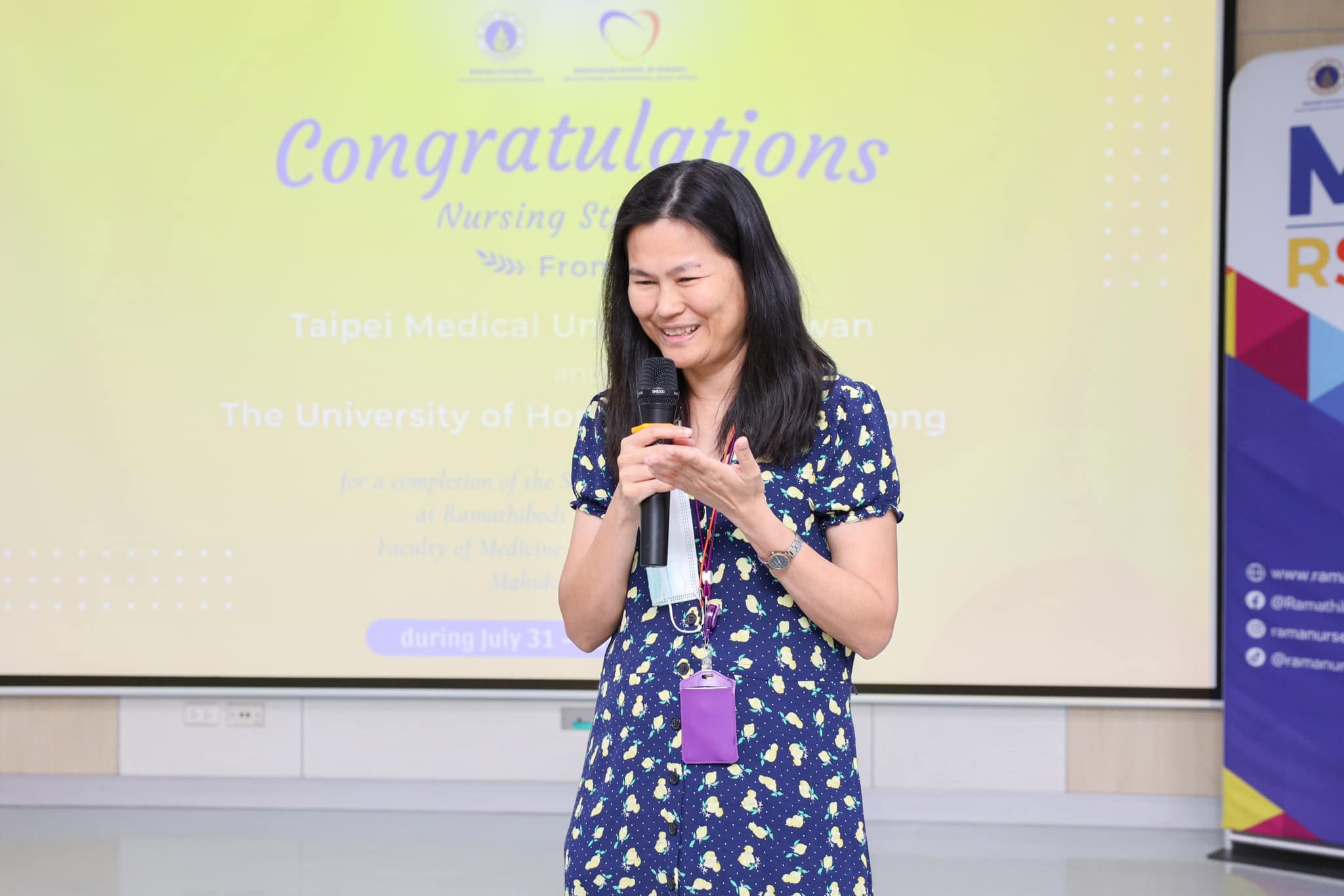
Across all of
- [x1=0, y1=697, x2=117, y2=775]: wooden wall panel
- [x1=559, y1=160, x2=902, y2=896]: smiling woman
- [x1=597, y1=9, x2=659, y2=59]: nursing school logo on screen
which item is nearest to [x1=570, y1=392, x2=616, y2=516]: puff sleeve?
[x1=559, y1=160, x2=902, y2=896]: smiling woman

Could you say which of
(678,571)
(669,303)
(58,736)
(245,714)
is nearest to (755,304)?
(669,303)

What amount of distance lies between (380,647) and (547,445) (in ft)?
2.71

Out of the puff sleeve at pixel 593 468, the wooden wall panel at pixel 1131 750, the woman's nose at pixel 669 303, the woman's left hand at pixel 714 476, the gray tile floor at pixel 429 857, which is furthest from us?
the wooden wall panel at pixel 1131 750

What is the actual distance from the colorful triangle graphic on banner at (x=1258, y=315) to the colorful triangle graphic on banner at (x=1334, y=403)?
120mm

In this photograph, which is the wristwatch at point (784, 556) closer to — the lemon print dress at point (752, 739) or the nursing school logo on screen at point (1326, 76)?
the lemon print dress at point (752, 739)

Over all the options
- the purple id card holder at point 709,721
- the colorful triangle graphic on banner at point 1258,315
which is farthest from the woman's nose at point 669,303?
the colorful triangle graphic on banner at point 1258,315

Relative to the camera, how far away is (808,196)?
3.58m

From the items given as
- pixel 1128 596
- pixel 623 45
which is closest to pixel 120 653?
pixel 623 45

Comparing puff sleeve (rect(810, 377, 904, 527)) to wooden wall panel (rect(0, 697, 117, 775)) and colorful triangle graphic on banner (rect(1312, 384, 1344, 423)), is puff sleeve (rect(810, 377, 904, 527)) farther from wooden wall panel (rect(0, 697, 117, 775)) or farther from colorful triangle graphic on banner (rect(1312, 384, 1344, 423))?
wooden wall panel (rect(0, 697, 117, 775))

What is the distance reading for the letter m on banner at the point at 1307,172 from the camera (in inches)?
129

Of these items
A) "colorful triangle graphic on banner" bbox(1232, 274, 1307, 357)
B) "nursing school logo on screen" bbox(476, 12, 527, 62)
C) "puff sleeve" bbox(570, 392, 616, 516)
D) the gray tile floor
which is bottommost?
the gray tile floor

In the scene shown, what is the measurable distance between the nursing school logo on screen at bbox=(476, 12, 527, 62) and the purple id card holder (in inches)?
113

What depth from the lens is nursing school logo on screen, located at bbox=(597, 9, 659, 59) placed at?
3.60 m

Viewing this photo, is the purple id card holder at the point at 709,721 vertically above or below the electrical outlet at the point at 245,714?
above
